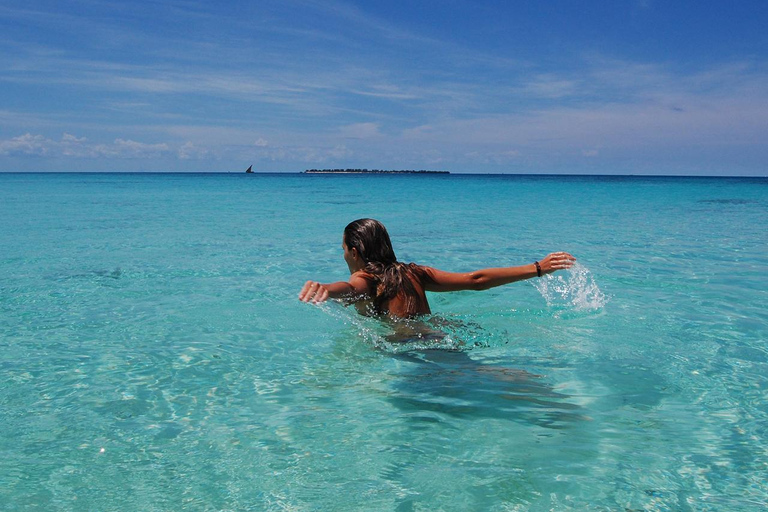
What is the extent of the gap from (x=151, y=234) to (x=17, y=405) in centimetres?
1117

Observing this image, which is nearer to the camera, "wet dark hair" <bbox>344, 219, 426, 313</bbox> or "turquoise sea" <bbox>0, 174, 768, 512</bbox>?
"turquoise sea" <bbox>0, 174, 768, 512</bbox>

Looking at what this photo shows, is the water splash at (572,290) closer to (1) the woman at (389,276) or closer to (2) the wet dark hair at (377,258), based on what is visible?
(1) the woman at (389,276)

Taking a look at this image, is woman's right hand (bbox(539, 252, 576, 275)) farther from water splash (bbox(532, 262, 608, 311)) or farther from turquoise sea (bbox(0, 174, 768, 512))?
water splash (bbox(532, 262, 608, 311))

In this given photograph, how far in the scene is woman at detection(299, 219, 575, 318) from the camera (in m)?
4.41

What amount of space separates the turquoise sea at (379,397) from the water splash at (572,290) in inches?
2.3

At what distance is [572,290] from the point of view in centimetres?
768

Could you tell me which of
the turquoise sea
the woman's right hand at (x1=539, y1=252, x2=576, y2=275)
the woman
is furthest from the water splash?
the woman

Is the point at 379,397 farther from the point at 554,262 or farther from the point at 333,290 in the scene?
the point at 554,262

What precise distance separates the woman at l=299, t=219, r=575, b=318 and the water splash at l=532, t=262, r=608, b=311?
2.60 meters

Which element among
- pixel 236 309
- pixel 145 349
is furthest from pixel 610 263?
pixel 145 349

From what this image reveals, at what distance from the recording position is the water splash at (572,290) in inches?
279

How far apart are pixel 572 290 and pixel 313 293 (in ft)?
16.6

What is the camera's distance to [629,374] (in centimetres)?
456

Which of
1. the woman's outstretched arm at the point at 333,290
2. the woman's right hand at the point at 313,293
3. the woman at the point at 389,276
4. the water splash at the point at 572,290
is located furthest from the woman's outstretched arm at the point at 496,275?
the water splash at the point at 572,290
